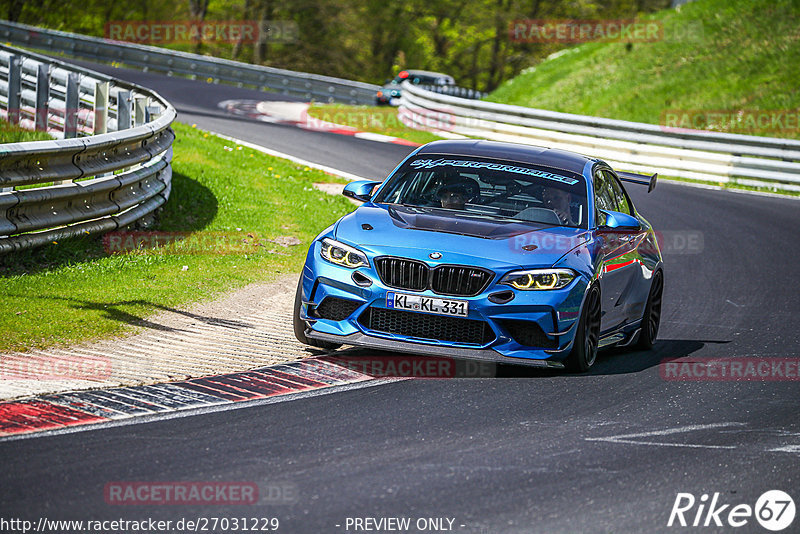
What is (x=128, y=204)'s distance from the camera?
11.5 m

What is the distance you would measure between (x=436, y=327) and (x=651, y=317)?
118 inches

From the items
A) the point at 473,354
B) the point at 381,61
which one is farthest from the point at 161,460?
the point at 381,61

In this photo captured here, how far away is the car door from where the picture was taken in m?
8.59

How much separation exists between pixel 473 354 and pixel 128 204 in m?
5.29

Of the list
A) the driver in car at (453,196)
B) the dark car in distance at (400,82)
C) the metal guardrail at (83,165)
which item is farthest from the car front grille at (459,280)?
the dark car in distance at (400,82)

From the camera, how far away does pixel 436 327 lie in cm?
764

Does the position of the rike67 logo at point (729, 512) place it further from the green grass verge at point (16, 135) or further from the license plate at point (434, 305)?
the green grass verge at point (16, 135)

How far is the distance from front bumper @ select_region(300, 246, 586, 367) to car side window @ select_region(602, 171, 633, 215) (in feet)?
7.56

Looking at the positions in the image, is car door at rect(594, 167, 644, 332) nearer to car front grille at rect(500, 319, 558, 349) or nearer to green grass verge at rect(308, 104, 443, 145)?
car front grille at rect(500, 319, 558, 349)

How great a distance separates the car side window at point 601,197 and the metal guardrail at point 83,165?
4761 mm

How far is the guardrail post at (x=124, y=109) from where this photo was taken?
1477 centimetres

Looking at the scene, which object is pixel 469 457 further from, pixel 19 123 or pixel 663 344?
pixel 19 123

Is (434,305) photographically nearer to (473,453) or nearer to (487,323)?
(487,323)

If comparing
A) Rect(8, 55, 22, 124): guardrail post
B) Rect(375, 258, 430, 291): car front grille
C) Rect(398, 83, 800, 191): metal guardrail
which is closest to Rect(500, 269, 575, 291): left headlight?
Rect(375, 258, 430, 291): car front grille
